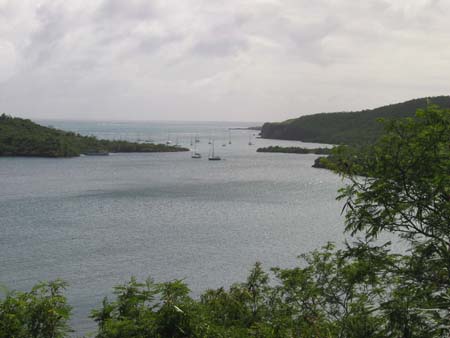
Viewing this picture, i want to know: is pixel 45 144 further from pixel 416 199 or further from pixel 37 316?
pixel 416 199

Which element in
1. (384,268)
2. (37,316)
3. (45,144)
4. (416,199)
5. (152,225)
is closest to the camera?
(384,268)

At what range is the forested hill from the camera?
149500mm

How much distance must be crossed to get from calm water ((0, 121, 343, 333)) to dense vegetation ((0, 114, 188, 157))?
106ft

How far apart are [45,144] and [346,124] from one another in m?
99.6

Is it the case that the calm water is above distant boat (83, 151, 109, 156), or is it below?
below

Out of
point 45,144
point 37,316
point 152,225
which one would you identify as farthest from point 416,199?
point 45,144

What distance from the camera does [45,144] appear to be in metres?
121

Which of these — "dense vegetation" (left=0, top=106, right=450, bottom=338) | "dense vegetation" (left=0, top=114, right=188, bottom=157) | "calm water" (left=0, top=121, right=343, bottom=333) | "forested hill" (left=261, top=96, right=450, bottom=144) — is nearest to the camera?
"dense vegetation" (left=0, top=106, right=450, bottom=338)

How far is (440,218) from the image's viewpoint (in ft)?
31.4

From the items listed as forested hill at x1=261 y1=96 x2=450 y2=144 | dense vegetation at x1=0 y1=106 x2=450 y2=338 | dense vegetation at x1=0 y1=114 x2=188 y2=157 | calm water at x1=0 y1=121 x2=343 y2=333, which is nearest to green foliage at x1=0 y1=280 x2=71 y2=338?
dense vegetation at x1=0 y1=106 x2=450 y2=338

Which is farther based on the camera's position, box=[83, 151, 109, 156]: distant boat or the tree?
box=[83, 151, 109, 156]: distant boat

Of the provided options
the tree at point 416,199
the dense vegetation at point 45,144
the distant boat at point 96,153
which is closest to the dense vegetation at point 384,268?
the tree at point 416,199

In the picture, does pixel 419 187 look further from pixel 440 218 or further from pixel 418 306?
pixel 418 306

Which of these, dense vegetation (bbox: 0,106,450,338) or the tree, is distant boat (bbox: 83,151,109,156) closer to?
dense vegetation (bbox: 0,106,450,338)
